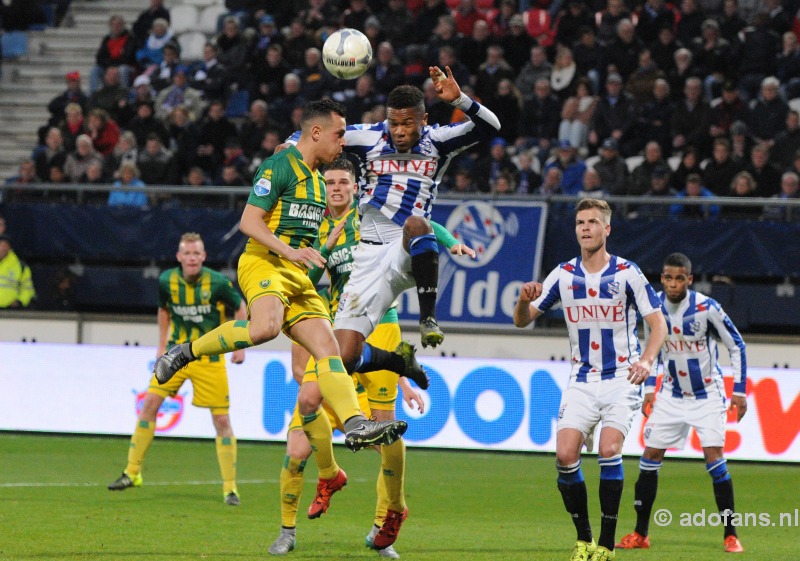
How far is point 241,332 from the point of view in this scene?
7965 mm

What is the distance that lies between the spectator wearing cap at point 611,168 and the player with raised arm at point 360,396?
787 centimetres

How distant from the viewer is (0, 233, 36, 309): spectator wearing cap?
17.7m

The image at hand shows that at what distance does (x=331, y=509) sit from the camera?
10.9 metres

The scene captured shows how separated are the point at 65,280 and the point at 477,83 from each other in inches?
247

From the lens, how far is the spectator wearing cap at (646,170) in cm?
1684

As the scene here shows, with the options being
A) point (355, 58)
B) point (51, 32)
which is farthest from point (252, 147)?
point (355, 58)

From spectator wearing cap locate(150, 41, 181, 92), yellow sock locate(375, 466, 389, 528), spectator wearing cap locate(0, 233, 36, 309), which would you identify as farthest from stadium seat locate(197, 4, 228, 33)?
yellow sock locate(375, 466, 389, 528)

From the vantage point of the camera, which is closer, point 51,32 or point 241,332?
point 241,332

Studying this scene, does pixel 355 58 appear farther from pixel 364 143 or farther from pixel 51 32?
pixel 51 32

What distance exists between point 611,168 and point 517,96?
2.17m

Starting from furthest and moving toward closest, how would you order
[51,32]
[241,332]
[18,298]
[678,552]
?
[51,32] → [18,298] → [678,552] → [241,332]

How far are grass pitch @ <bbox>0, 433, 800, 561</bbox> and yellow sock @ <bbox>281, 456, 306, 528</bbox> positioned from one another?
10.0 inches

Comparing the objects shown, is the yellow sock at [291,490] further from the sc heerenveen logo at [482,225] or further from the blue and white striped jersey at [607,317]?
the sc heerenveen logo at [482,225]

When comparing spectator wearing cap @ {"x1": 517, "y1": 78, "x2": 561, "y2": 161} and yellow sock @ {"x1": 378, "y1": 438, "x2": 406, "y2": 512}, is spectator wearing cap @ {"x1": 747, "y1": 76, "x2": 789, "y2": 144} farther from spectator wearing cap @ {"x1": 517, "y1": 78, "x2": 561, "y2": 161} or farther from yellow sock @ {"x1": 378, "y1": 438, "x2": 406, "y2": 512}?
yellow sock @ {"x1": 378, "y1": 438, "x2": 406, "y2": 512}
